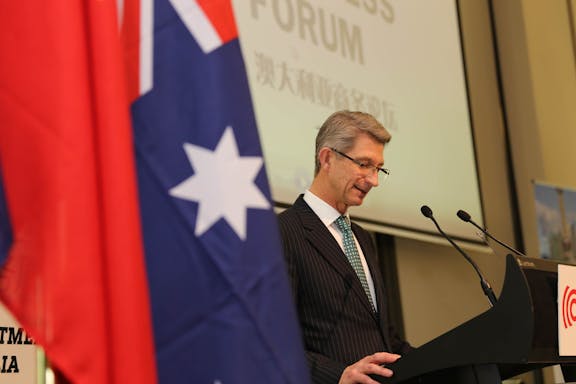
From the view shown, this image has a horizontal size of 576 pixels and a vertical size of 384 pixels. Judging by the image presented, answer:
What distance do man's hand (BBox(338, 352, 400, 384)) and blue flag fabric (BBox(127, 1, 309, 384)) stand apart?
88 centimetres

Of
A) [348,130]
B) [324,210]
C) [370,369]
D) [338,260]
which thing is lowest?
[370,369]

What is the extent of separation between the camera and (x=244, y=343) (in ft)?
4.56

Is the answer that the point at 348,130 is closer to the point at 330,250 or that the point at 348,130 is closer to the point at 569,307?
the point at 330,250

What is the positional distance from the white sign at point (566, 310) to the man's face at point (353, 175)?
73 cm

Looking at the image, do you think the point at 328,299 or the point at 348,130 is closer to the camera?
the point at 328,299

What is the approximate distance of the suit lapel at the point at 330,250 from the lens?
280cm

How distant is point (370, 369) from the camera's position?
7.56 feet

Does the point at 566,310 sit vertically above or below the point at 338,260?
below

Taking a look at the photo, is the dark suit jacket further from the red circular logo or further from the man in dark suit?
the red circular logo

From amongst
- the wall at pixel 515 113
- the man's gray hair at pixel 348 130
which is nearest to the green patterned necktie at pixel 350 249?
the man's gray hair at pixel 348 130

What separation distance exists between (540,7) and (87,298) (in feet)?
20.6

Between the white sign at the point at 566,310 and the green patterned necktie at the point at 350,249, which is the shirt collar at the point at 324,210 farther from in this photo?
the white sign at the point at 566,310

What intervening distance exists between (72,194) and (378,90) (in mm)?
3825

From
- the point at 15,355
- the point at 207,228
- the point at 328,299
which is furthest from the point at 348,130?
the point at 207,228
